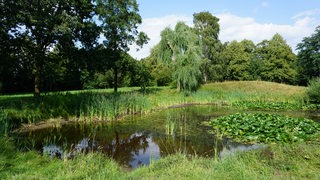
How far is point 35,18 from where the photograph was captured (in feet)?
37.7

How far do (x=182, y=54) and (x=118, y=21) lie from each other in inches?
273

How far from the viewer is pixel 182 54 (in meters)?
24.7

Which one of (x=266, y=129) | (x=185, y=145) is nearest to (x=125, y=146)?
(x=185, y=145)

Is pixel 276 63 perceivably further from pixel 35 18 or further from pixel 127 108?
pixel 35 18

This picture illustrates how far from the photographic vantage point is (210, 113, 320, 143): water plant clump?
8445 millimetres

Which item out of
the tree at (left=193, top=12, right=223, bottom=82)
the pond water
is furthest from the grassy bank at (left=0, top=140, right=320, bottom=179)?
the tree at (left=193, top=12, right=223, bottom=82)

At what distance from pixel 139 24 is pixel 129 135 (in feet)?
53.1

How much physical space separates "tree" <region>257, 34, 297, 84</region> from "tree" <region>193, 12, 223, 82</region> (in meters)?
11.9

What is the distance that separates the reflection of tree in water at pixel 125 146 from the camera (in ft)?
26.0

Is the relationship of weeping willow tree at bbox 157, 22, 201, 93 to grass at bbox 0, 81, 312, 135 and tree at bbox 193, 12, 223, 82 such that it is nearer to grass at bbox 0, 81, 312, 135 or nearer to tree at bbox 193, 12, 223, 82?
grass at bbox 0, 81, 312, 135

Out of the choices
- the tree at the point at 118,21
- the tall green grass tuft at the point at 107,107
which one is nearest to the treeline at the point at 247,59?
the tree at the point at 118,21

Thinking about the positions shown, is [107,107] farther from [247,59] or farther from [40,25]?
[247,59]

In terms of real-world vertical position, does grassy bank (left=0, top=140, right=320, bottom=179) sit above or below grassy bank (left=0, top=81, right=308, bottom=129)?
below

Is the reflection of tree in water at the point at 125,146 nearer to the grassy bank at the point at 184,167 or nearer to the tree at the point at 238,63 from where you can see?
the grassy bank at the point at 184,167
